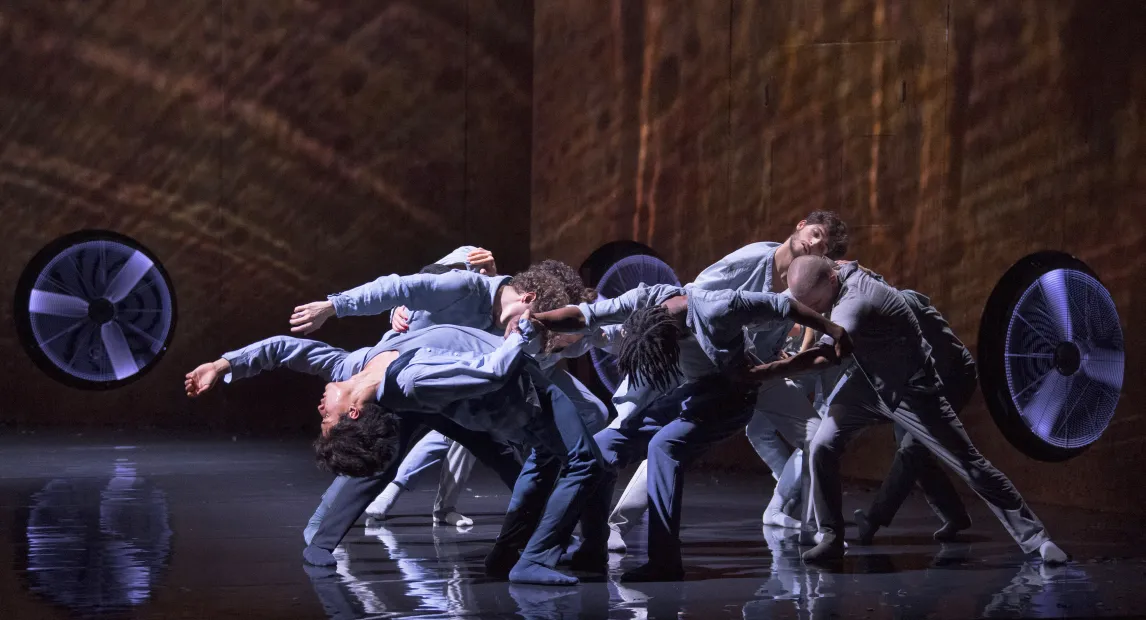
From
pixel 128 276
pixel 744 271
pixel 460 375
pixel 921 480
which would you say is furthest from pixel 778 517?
pixel 128 276

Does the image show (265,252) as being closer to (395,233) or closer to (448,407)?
(395,233)

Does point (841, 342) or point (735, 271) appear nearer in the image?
point (841, 342)

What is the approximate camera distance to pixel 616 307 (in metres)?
4.30

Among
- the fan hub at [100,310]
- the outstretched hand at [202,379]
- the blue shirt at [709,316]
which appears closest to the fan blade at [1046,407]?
the blue shirt at [709,316]

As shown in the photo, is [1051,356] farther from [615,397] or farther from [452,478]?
[452,478]

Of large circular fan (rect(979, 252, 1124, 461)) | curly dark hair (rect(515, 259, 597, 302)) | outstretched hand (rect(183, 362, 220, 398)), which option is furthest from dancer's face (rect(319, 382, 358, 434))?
large circular fan (rect(979, 252, 1124, 461))

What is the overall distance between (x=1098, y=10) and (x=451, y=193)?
15.4 feet

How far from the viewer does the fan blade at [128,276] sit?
→ 862 cm

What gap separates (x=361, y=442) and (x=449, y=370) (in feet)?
1.17

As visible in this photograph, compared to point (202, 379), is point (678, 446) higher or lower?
lower

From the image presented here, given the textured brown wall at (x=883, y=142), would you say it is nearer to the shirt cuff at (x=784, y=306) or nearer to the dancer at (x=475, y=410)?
the shirt cuff at (x=784, y=306)

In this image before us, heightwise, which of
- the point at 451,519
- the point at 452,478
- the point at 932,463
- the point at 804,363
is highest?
the point at 804,363

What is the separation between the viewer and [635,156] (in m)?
8.45

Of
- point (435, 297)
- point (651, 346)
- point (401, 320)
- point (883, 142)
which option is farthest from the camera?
point (883, 142)
